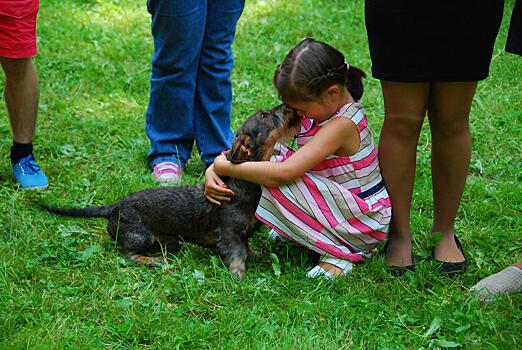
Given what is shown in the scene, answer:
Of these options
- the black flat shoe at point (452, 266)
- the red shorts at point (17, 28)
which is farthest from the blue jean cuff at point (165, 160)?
the black flat shoe at point (452, 266)

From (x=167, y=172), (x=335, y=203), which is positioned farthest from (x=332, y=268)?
(x=167, y=172)

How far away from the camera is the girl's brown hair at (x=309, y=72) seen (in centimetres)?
385

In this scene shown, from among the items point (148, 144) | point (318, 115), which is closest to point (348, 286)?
point (318, 115)

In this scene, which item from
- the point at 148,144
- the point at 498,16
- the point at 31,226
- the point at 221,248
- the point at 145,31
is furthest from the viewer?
the point at 145,31

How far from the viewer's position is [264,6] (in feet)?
31.9

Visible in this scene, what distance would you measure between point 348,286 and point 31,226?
1923mm

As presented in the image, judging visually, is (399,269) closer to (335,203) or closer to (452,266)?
(452,266)

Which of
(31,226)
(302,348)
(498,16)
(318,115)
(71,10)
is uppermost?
(498,16)

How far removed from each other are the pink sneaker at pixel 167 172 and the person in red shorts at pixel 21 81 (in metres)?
0.76

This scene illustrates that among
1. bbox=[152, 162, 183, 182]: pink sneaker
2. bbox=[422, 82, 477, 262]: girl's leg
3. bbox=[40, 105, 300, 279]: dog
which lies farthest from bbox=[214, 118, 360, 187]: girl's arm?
bbox=[152, 162, 183, 182]: pink sneaker

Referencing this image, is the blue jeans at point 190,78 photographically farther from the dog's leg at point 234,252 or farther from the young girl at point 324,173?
the dog's leg at point 234,252

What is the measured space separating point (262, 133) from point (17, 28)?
6.18 ft

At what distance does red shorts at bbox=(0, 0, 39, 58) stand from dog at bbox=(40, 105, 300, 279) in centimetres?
120

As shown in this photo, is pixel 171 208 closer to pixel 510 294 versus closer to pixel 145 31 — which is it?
pixel 510 294
